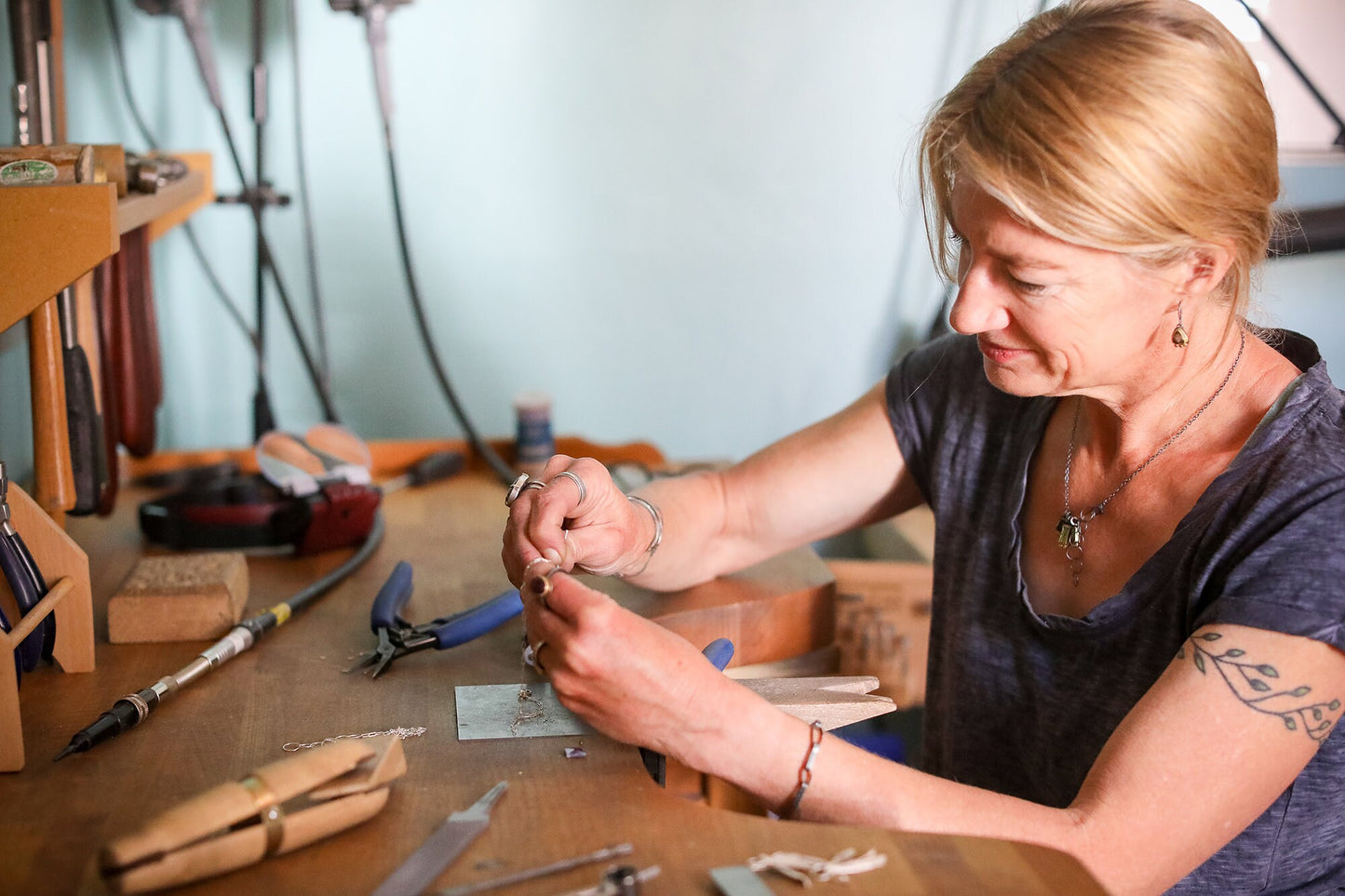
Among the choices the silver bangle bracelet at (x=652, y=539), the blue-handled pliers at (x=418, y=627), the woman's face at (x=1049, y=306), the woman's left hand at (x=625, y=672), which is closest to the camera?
the woman's left hand at (x=625, y=672)

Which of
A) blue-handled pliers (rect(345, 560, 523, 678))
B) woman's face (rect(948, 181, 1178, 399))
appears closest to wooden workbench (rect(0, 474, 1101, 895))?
blue-handled pliers (rect(345, 560, 523, 678))

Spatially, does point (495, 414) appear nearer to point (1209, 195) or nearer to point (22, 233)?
point (22, 233)

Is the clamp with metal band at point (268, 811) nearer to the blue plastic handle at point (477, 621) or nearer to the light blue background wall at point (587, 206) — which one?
the blue plastic handle at point (477, 621)

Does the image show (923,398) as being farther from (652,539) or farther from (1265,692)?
(1265,692)

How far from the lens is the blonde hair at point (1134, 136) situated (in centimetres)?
85

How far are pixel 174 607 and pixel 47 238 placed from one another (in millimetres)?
→ 333

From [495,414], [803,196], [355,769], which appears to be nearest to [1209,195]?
[355,769]

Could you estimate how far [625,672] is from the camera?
770 mm

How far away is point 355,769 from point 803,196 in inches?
56.4

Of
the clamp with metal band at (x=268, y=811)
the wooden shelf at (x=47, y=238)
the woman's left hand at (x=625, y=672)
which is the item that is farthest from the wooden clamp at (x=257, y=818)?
the wooden shelf at (x=47, y=238)

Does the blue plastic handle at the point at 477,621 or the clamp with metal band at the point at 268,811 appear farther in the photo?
the blue plastic handle at the point at 477,621

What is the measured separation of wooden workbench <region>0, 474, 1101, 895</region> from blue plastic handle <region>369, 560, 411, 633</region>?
0.07 ft

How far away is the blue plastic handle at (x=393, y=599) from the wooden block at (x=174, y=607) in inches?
5.2

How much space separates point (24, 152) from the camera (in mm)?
987
